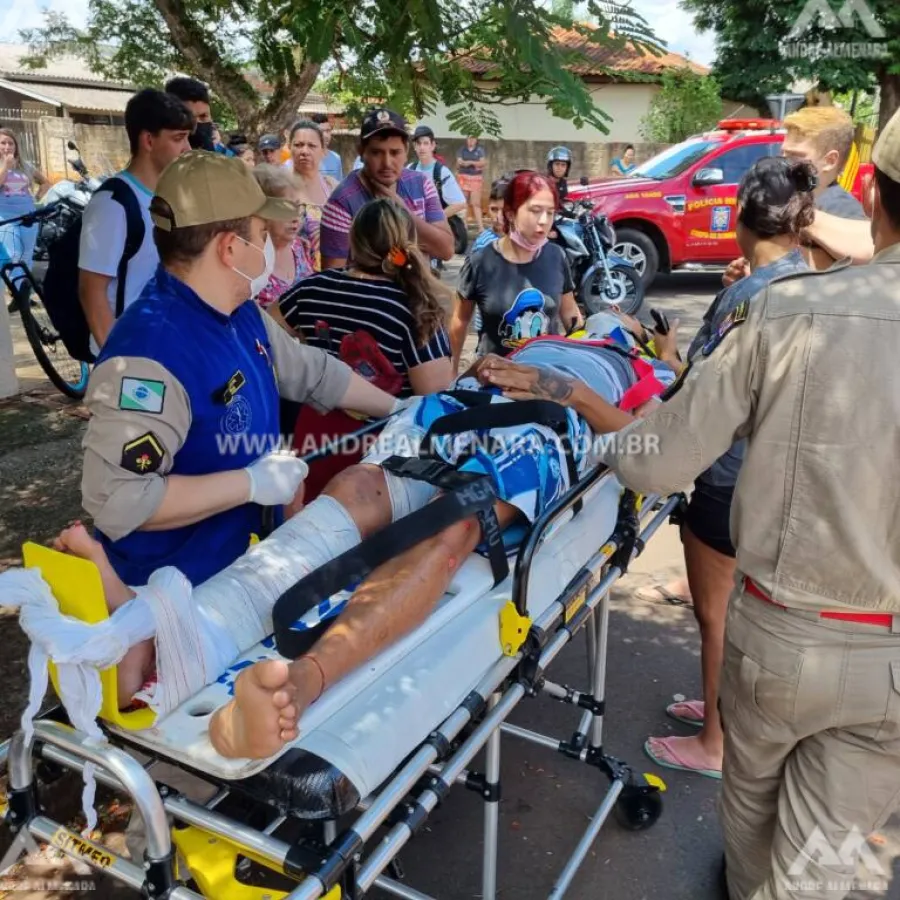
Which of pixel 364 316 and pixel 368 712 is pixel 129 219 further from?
pixel 368 712

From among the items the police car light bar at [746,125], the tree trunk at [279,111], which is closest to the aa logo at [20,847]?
the tree trunk at [279,111]

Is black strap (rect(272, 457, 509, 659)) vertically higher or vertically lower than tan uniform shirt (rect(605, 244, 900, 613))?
lower

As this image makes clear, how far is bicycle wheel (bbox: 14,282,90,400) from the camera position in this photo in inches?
233

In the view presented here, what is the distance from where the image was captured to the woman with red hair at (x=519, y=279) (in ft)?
12.3

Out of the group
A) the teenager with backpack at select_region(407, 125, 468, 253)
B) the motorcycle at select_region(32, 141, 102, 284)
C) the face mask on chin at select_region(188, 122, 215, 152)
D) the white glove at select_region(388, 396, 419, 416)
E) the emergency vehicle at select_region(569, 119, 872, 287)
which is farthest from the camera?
the emergency vehicle at select_region(569, 119, 872, 287)

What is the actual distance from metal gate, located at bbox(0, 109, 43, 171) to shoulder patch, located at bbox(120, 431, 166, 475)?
639 inches

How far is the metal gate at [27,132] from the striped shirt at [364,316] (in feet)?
50.0

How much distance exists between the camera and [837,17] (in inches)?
361

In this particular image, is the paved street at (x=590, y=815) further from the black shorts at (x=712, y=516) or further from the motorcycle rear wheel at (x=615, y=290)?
the motorcycle rear wheel at (x=615, y=290)

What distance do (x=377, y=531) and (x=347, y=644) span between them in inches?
17.3

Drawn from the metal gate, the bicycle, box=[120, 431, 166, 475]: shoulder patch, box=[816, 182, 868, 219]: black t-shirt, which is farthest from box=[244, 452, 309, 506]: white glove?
the metal gate

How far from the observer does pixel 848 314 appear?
5.03 feet

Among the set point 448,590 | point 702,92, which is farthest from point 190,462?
point 702,92

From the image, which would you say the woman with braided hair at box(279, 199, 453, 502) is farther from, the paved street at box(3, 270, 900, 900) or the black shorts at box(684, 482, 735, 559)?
the paved street at box(3, 270, 900, 900)
